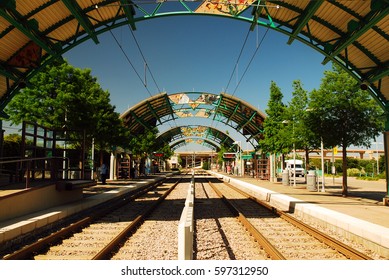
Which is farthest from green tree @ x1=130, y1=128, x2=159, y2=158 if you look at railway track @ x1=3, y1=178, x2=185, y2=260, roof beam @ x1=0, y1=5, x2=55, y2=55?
railway track @ x1=3, y1=178, x2=185, y2=260

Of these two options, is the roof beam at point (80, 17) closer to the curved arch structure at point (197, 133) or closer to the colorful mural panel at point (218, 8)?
the colorful mural panel at point (218, 8)

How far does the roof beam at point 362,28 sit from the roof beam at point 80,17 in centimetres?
962

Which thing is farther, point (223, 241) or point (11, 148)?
point (11, 148)

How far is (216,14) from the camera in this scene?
1458cm

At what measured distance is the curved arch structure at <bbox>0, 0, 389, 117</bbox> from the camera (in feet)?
39.1

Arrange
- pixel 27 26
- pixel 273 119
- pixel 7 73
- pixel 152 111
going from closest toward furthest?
pixel 27 26, pixel 7 73, pixel 273 119, pixel 152 111

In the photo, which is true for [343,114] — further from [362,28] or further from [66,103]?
[66,103]

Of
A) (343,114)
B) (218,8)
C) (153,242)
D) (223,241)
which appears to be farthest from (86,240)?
(343,114)

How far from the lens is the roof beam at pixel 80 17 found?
37.8 ft

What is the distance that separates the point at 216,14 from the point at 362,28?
590cm

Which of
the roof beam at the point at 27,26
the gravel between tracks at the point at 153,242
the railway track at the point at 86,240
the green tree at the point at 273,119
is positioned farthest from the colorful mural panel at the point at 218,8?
the green tree at the point at 273,119

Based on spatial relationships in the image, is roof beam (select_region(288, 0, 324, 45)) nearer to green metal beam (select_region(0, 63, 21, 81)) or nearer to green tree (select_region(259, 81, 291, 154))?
green metal beam (select_region(0, 63, 21, 81))

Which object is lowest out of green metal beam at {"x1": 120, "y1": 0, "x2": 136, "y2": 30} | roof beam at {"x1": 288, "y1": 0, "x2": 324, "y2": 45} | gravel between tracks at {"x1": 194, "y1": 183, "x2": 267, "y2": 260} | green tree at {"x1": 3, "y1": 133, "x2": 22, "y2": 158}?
gravel between tracks at {"x1": 194, "y1": 183, "x2": 267, "y2": 260}
